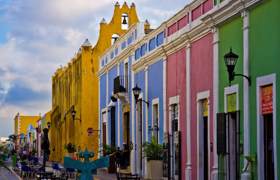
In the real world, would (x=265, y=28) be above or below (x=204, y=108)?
above

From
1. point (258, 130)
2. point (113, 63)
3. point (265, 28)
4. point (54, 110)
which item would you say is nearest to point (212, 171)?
point (258, 130)

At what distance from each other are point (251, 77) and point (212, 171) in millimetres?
4444

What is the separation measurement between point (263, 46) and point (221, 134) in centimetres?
398

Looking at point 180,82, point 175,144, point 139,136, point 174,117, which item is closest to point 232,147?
point 180,82

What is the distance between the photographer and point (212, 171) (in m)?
22.2

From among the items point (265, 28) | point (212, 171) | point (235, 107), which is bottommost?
point (212, 171)

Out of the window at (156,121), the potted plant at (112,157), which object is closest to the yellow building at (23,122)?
the potted plant at (112,157)

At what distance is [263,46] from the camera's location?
58.8 feet

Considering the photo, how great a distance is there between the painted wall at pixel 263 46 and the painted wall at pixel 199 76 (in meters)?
3.95

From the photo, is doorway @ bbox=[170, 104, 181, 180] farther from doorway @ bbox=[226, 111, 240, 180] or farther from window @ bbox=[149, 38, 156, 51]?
doorway @ bbox=[226, 111, 240, 180]

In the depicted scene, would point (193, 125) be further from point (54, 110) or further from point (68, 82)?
point (54, 110)

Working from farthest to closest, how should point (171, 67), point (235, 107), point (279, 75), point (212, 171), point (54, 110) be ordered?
point (54, 110)
point (171, 67)
point (212, 171)
point (235, 107)
point (279, 75)

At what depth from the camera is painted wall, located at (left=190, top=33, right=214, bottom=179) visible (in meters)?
22.8

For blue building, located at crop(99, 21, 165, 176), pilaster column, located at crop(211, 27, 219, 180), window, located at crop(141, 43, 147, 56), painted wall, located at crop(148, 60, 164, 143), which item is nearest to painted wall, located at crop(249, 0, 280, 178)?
pilaster column, located at crop(211, 27, 219, 180)
